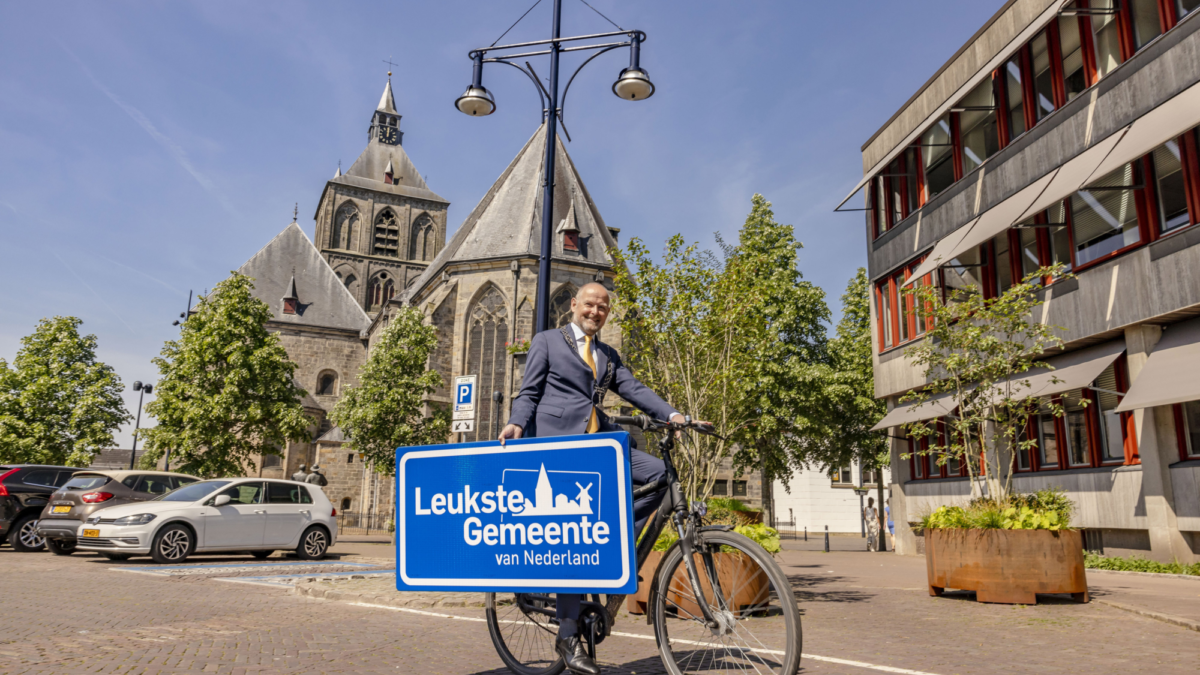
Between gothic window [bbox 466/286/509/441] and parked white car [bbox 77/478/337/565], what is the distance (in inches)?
851

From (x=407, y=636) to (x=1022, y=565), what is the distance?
598 centimetres

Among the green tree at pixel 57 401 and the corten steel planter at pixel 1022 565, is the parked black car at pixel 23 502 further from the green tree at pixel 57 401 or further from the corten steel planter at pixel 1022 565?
the green tree at pixel 57 401

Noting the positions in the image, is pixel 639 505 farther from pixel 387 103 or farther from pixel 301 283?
pixel 387 103

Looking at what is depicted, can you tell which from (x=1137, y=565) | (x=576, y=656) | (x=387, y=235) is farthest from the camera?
(x=387, y=235)

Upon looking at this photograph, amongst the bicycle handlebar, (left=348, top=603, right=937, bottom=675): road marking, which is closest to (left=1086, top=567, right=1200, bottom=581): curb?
(left=348, top=603, right=937, bottom=675): road marking

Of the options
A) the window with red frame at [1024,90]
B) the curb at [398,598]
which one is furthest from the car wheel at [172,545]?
the window with red frame at [1024,90]

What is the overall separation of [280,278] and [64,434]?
69.3ft

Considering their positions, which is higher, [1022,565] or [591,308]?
[591,308]

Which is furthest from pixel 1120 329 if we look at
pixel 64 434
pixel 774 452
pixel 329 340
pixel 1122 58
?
pixel 329 340

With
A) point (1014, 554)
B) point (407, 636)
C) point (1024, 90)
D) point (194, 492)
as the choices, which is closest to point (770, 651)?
point (407, 636)

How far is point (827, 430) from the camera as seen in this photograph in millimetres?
26422

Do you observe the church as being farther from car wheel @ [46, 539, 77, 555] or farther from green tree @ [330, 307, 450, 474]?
car wheel @ [46, 539, 77, 555]

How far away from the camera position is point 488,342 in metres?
37.0

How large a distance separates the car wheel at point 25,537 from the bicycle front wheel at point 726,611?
15708 millimetres
